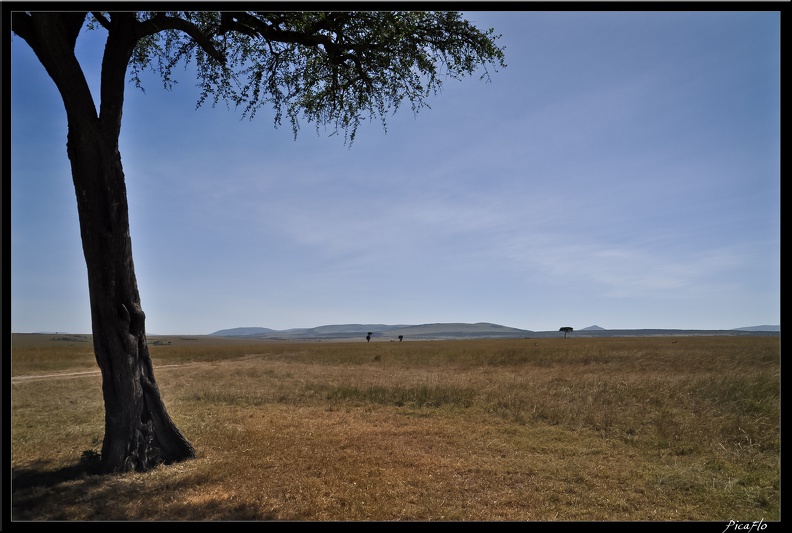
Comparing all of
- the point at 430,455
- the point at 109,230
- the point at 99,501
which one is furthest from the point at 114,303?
the point at 430,455

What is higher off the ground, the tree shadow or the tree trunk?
the tree trunk

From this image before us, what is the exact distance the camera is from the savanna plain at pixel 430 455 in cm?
720

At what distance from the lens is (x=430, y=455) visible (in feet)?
32.5

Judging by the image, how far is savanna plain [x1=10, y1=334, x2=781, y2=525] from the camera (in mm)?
7199

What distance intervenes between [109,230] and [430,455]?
277 inches

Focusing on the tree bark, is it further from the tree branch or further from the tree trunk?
the tree branch

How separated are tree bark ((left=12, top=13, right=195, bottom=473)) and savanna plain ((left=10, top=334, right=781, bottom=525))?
→ 2.54 feet

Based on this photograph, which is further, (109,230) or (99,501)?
(109,230)

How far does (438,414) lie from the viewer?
47.6 feet

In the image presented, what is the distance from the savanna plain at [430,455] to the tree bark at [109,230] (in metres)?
0.77

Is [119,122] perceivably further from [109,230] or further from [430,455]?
[430,455]

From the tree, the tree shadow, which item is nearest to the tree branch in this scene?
the tree
